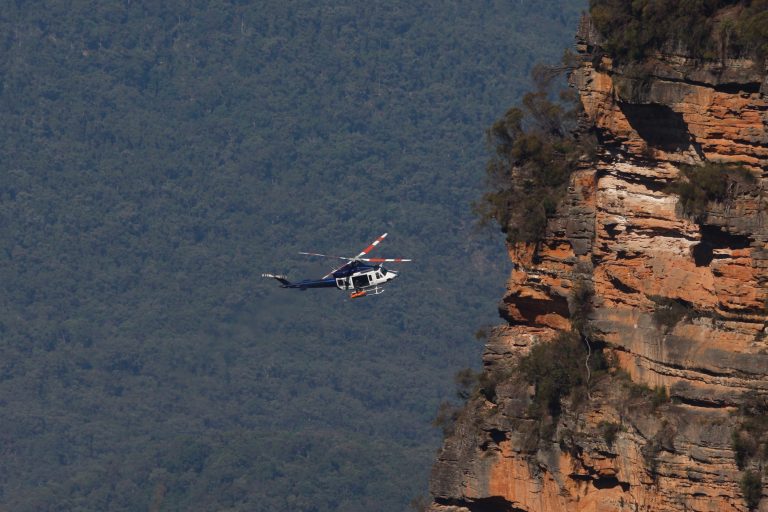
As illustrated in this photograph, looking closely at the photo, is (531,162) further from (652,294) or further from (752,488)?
(752,488)

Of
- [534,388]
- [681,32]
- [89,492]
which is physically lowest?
[89,492]

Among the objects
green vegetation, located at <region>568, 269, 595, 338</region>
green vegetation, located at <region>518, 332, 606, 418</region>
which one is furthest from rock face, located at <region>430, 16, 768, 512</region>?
green vegetation, located at <region>518, 332, 606, 418</region>

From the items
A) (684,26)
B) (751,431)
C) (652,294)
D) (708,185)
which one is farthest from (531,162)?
(751,431)

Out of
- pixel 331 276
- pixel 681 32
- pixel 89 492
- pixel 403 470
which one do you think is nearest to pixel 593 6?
pixel 681 32

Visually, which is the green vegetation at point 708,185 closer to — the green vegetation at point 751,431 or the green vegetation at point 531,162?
the green vegetation at point 751,431

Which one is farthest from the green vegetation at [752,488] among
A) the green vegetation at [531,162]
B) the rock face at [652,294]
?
the green vegetation at [531,162]

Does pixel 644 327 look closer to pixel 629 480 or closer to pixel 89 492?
pixel 629 480
